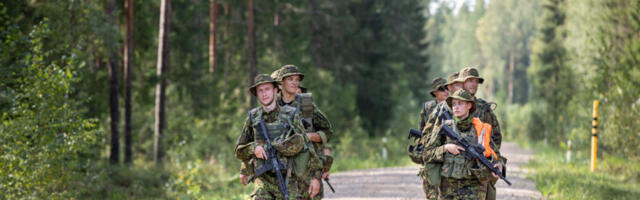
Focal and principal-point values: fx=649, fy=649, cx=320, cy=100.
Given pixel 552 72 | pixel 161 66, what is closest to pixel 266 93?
pixel 161 66

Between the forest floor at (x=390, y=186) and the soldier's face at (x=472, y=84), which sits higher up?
the soldier's face at (x=472, y=84)

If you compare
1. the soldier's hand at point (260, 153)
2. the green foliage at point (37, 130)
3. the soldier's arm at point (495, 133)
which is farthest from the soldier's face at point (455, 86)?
the green foliage at point (37, 130)

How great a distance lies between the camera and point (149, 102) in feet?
77.9

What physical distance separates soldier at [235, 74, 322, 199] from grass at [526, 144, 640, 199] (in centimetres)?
556

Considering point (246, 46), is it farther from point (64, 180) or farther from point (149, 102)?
point (64, 180)

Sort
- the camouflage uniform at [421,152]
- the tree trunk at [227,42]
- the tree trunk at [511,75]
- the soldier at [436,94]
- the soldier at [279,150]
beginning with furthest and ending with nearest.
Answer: the tree trunk at [511,75] < the tree trunk at [227,42] < the soldier at [436,94] < the camouflage uniform at [421,152] < the soldier at [279,150]

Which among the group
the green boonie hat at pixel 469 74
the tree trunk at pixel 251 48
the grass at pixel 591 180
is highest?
the tree trunk at pixel 251 48

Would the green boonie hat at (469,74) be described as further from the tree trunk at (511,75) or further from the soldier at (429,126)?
the tree trunk at (511,75)

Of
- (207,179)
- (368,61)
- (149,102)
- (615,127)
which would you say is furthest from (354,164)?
(368,61)

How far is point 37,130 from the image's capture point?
1012cm

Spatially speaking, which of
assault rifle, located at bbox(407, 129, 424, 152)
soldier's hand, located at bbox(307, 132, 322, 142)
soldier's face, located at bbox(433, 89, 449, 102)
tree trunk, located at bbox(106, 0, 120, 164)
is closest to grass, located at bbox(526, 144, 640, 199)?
soldier's face, located at bbox(433, 89, 449, 102)

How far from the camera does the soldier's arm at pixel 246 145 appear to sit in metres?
5.55

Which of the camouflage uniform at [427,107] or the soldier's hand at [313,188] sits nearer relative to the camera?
the soldier's hand at [313,188]

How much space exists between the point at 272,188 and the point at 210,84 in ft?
64.4
